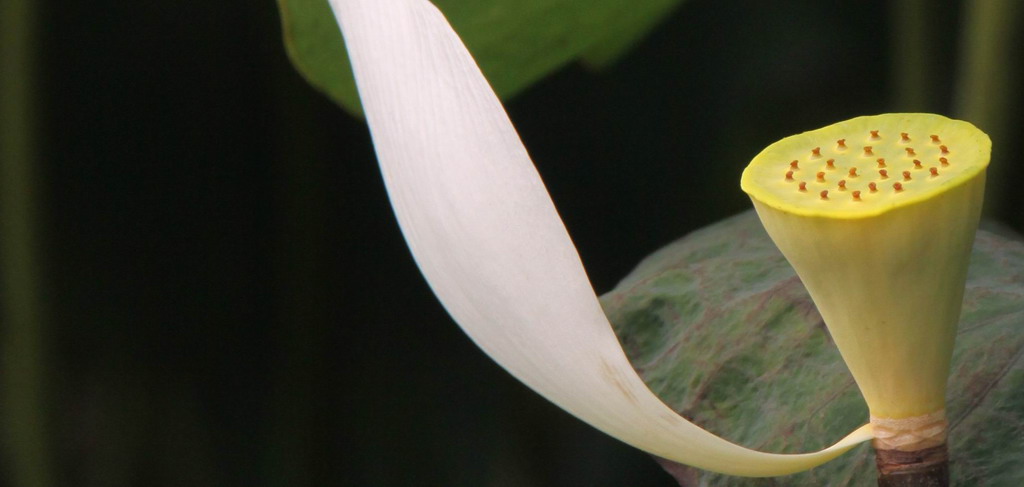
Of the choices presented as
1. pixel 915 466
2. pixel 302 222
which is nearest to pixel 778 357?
pixel 915 466

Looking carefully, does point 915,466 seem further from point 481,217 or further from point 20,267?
point 20,267

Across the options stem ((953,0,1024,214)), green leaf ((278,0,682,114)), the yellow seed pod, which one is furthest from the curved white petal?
stem ((953,0,1024,214))

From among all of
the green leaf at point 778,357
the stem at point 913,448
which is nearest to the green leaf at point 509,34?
the green leaf at point 778,357

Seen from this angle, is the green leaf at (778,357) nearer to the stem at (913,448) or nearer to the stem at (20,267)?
the stem at (913,448)

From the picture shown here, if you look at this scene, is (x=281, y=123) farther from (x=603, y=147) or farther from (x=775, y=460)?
(x=775, y=460)

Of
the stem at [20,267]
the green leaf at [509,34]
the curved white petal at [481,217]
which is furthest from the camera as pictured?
the stem at [20,267]

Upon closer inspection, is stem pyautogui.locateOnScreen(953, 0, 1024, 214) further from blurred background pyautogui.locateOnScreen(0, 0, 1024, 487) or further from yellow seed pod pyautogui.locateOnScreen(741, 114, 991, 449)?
yellow seed pod pyautogui.locateOnScreen(741, 114, 991, 449)
